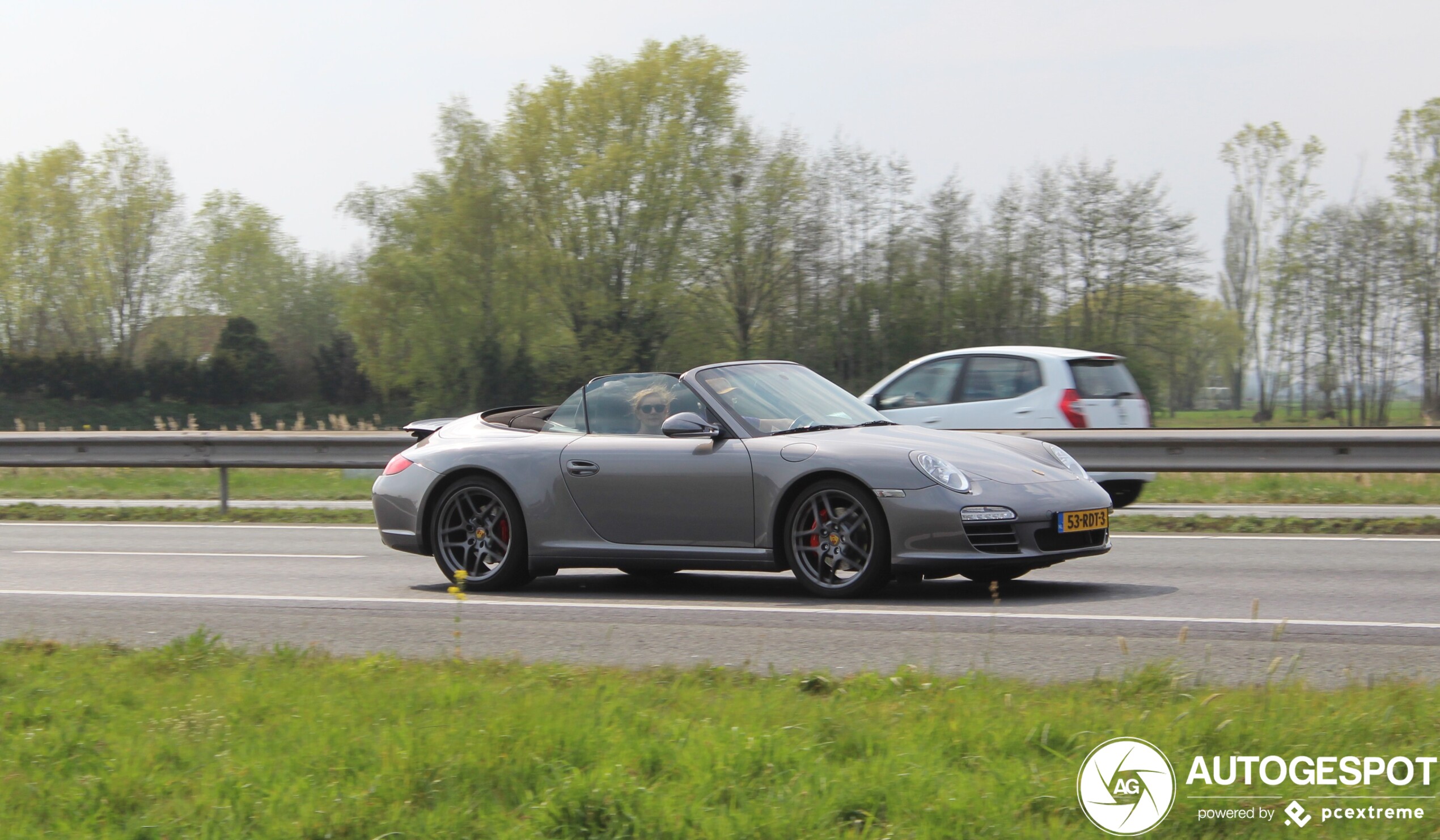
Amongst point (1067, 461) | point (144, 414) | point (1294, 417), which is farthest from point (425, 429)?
point (144, 414)

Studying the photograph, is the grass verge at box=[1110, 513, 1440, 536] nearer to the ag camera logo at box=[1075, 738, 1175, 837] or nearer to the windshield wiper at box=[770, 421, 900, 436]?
the windshield wiper at box=[770, 421, 900, 436]

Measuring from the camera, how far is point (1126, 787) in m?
3.60

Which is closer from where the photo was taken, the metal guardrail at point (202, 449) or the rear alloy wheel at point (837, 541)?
the rear alloy wheel at point (837, 541)

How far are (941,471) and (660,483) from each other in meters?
1.66

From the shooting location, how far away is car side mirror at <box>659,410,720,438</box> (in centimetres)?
774

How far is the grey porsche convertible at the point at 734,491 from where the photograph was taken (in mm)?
7246

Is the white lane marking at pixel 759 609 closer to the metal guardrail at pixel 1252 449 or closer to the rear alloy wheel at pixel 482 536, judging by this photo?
the rear alloy wheel at pixel 482 536

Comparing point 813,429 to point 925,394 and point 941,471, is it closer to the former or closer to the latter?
point 941,471

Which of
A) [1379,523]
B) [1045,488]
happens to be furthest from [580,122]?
[1045,488]

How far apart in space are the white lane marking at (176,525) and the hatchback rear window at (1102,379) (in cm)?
714

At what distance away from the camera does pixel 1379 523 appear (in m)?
11.6

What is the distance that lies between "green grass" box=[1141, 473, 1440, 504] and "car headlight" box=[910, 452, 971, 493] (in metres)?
7.38

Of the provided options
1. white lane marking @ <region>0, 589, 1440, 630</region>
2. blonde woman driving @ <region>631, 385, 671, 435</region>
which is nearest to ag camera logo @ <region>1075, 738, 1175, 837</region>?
white lane marking @ <region>0, 589, 1440, 630</region>

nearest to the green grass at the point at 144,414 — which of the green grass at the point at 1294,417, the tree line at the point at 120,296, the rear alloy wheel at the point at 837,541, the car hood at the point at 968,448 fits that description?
the tree line at the point at 120,296
